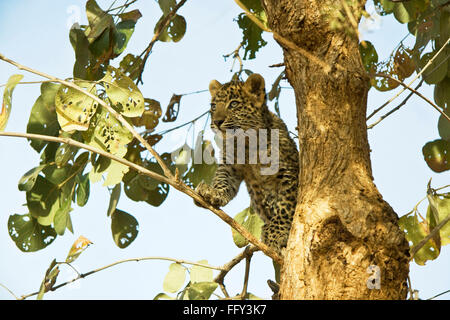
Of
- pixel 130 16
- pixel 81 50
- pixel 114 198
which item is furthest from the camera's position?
pixel 130 16

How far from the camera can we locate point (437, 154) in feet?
16.2

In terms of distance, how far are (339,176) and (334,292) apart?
0.65 meters

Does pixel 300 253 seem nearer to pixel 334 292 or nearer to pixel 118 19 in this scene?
pixel 334 292

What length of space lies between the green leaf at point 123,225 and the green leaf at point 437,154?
2563 millimetres

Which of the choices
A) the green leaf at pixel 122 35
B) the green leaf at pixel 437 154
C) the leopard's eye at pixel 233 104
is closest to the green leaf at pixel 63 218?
the green leaf at pixel 122 35

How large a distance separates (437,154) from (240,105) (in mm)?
1781

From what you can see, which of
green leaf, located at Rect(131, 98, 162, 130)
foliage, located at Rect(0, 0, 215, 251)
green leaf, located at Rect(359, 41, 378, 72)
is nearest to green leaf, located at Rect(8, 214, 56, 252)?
foliage, located at Rect(0, 0, 215, 251)

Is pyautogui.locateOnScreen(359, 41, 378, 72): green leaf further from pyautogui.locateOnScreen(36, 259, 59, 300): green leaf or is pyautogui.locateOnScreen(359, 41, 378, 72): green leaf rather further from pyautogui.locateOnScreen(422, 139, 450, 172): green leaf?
pyautogui.locateOnScreen(36, 259, 59, 300): green leaf

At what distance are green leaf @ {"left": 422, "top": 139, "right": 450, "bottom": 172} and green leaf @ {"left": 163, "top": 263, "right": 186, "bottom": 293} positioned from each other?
2275 millimetres

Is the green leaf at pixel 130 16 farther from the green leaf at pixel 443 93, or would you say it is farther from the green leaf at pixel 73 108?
the green leaf at pixel 443 93

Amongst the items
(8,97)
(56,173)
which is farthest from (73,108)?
(56,173)

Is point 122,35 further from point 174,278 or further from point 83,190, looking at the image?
point 174,278

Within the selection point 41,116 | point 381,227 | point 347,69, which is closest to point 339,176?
point 381,227
